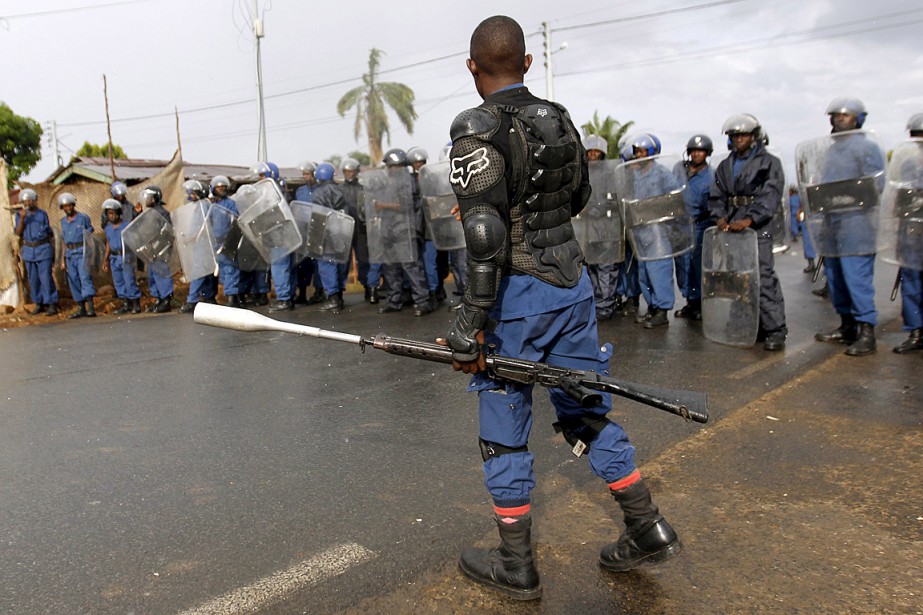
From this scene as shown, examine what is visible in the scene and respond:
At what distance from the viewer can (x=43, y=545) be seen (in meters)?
3.06

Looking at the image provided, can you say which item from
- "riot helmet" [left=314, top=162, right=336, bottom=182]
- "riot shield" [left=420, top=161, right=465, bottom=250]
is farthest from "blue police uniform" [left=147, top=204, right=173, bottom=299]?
"riot shield" [left=420, top=161, right=465, bottom=250]

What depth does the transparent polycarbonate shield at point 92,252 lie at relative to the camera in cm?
1118

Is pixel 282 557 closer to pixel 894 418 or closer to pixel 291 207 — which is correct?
pixel 894 418

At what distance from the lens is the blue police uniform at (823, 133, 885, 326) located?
229 inches

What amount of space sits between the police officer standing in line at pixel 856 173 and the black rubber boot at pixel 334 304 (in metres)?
6.27

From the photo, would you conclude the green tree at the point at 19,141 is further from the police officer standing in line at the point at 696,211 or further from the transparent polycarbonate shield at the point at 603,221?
the police officer standing in line at the point at 696,211

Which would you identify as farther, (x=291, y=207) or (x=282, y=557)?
(x=291, y=207)

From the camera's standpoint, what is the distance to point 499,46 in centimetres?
257

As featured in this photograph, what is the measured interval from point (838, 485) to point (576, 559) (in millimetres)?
1431

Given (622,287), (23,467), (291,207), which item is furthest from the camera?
(291,207)

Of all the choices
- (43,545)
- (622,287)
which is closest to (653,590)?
(43,545)

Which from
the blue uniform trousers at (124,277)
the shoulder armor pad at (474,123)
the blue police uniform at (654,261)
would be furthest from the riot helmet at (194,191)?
the shoulder armor pad at (474,123)

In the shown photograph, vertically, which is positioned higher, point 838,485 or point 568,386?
point 568,386

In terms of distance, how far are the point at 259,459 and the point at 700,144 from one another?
19.7 feet
